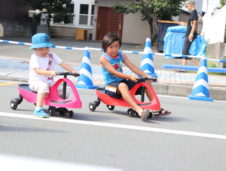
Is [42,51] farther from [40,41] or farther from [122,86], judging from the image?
[122,86]

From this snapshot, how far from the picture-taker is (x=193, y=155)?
3629 mm

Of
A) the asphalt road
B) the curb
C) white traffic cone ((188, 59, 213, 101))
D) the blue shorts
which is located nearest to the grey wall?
the curb

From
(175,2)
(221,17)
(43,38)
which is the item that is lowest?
(43,38)

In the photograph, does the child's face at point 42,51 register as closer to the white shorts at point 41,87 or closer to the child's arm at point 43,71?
the child's arm at point 43,71

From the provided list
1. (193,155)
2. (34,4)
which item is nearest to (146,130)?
(193,155)

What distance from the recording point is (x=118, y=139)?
4129 mm

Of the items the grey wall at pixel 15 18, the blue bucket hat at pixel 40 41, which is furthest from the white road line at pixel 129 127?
the grey wall at pixel 15 18

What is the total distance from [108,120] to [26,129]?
125cm

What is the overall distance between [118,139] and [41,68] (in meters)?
1.56

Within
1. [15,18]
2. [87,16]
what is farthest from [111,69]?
[87,16]

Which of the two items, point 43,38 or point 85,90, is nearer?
point 43,38

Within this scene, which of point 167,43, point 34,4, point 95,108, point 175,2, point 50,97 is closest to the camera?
point 50,97

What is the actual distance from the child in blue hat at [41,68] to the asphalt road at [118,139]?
27cm

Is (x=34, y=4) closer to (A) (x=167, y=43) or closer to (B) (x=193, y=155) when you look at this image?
(A) (x=167, y=43)
